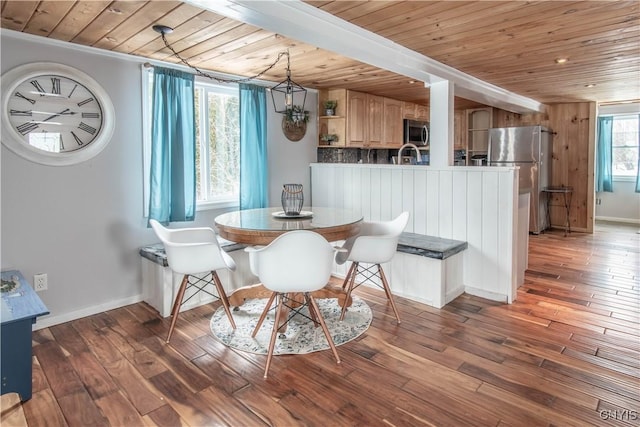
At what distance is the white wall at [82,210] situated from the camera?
2.88m

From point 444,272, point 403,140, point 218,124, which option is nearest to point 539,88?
point 403,140

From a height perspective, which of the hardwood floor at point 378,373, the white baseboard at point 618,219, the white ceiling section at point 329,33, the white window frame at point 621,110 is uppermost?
the white window frame at point 621,110

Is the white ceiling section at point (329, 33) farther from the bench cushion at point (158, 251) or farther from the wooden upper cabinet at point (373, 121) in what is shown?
the bench cushion at point (158, 251)

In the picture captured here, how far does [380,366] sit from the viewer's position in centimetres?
244

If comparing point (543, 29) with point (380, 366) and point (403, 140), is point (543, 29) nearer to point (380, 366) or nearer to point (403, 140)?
point (380, 366)

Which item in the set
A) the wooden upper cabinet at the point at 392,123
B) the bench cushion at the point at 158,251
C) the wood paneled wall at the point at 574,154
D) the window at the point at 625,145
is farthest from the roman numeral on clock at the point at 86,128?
the window at the point at 625,145

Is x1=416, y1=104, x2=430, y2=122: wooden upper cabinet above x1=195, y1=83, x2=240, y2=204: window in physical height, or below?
above

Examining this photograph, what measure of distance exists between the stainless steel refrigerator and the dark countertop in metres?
3.28

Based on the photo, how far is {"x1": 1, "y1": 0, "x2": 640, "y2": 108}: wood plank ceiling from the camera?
2.39m

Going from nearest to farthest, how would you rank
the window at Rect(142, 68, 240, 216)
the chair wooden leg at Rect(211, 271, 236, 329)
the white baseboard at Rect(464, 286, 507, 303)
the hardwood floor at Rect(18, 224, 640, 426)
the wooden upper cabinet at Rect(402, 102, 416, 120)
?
1. the hardwood floor at Rect(18, 224, 640, 426)
2. the chair wooden leg at Rect(211, 271, 236, 329)
3. the white baseboard at Rect(464, 286, 507, 303)
4. the window at Rect(142, 68, 240, 216)
5. the wooden upper cabinet at Rect(402, 102, 416, 120)

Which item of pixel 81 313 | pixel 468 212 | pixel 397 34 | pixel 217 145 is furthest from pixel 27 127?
pixel 468 212

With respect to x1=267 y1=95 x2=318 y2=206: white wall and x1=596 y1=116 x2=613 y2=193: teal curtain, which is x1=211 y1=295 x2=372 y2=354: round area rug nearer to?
x1=267 y1=95 x2=318 y2=206: white wall

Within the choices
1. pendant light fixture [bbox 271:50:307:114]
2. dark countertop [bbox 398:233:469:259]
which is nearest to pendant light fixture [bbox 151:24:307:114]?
pendant light fixture [bbox 271:50:307:114]

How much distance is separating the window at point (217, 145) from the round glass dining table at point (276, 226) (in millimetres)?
952
